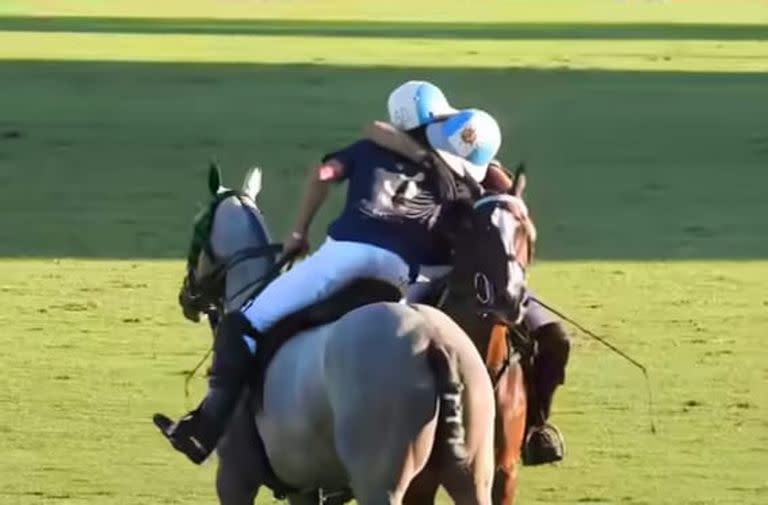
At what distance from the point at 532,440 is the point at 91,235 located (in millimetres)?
9705

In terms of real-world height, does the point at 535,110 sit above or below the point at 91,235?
below

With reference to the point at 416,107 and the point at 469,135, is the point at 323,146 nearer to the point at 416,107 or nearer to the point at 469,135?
the point at 416,107

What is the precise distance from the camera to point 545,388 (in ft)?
24.5

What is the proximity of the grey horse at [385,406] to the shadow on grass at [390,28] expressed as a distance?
3670 centimetres

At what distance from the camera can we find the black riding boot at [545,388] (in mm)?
7410

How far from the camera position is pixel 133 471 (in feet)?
31.2

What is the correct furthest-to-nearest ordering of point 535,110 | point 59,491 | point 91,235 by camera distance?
point 535,110 < point 91,235 < point 59,491

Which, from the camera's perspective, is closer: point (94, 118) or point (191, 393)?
point (191, 393)

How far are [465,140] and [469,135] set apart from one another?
0.02 m

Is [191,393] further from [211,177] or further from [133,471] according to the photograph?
[211,177]

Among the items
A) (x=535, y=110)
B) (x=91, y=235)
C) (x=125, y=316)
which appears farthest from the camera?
(x=535, y=110)

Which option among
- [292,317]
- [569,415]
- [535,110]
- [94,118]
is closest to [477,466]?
[292,317]

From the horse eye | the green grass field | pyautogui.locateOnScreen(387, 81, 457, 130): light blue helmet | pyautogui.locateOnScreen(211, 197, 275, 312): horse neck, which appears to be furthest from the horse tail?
the green grass field

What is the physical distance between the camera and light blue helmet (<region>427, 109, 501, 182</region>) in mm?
6863
